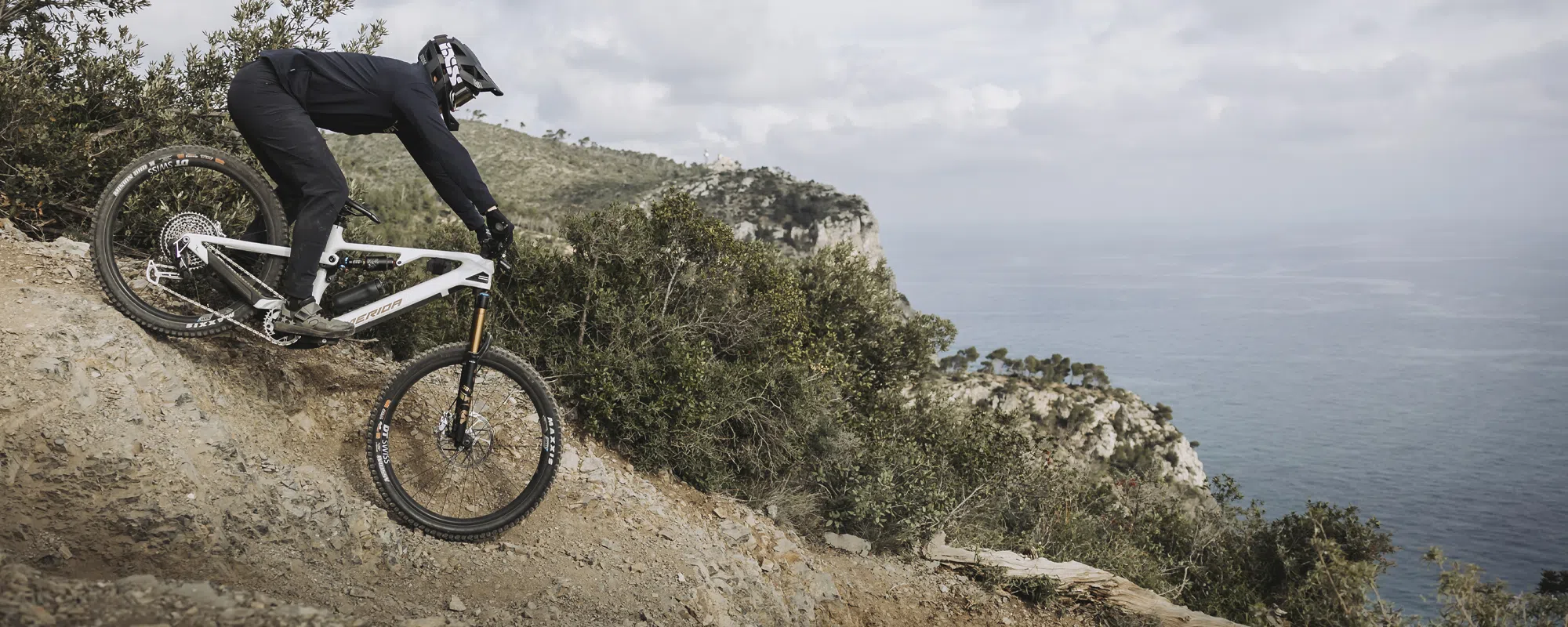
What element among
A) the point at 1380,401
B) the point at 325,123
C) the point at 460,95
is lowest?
the point at 1380,401

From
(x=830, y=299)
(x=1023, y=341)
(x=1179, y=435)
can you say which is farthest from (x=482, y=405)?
(x=1023, y=341)

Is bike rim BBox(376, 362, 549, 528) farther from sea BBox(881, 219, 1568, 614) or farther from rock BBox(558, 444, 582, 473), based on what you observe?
sea BBox(881, 219, 1568, 614)

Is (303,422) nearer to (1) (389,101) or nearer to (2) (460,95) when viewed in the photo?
(1) (389,101)

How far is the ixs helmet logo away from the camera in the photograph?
483 cm

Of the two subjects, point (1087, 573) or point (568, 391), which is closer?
point (568, 391)

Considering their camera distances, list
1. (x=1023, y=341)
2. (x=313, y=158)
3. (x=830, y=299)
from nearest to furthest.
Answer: (x=313, y=158)
(x=830, y=299)
(x=1023, y=341)

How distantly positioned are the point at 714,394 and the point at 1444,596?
6.49 meters

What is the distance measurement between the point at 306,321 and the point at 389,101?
54.5 inches

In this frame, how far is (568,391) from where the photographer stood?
6.97m

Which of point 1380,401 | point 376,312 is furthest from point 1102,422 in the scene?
point 1380,401

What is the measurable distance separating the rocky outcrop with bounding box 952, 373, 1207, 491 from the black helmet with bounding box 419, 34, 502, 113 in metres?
33.7

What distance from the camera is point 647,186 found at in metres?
44.4

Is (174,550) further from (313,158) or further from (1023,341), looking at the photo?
(1023,341)

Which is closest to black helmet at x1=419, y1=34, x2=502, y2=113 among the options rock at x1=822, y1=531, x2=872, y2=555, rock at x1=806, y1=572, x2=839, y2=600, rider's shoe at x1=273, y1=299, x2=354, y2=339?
rider's shoe at x1=273, y1=299, x2=354, y2=339
